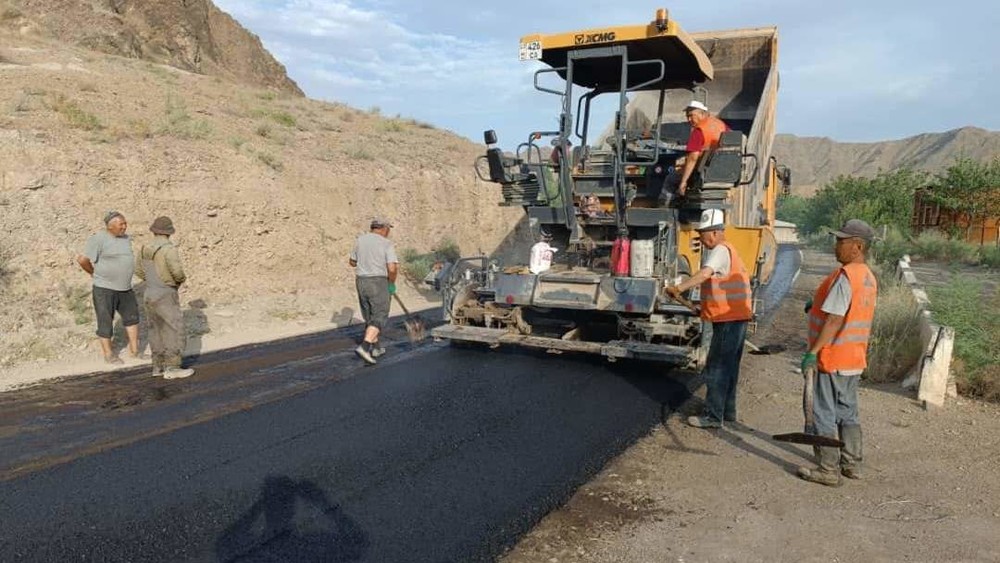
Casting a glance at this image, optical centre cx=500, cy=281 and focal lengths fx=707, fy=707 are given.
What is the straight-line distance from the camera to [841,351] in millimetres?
4184

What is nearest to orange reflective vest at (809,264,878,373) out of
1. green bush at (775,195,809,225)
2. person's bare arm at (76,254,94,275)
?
person's bare arm at (76,254,94,275)

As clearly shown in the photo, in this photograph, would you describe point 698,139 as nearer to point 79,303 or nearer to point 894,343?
point 894,343

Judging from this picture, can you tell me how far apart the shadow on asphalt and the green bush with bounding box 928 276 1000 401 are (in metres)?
5.16

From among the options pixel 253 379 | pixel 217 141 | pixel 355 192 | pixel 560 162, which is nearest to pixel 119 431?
pixel 253 379

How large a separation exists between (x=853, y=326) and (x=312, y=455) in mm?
3400

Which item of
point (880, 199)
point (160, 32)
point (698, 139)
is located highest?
point (160, 32)

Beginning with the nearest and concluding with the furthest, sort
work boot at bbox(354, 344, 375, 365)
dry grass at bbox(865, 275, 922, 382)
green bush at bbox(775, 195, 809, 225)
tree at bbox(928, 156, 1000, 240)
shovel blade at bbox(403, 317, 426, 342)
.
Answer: dry grass at bbox(865, 275, 922, 382) < work boot at bbox(354, 344, 375, 365) < shovel blade at bbox(403, 317, 426, 342) < tree at bbox(928, 156, 1000, 240) < green bush at bbox(775, 195, 809, 225)

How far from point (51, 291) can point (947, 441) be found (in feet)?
33.9

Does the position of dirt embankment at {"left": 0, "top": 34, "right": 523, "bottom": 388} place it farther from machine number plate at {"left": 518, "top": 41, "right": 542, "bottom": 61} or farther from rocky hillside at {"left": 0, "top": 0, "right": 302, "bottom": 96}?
machine number plate at {"left": 518, "top": 41, "right": 542, "bottom": 61}

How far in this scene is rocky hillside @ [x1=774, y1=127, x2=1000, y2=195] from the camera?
78438mm

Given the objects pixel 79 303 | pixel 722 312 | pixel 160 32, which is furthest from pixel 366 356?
pixel 160 32

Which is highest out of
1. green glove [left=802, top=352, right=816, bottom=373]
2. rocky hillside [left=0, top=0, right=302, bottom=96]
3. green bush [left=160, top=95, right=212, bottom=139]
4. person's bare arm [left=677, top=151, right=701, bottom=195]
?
rocky hillside [left=0, top=0, right=302, bottom=96]

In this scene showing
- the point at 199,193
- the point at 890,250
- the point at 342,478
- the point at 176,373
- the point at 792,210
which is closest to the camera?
the point at 342,478

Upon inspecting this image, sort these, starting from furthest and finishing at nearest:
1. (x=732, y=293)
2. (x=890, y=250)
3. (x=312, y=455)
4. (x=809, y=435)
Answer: (x=890, y=250), (x=732, y=293), (x=312, y=455), (x=809, y=435)
